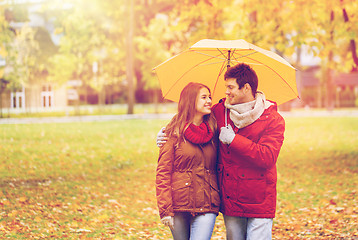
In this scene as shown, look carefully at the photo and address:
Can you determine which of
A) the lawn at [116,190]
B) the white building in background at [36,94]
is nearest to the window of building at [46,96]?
the white building in background at [36,94]

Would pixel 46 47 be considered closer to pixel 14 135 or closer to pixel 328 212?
pixel 14 135

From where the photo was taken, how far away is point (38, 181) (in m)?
10.9

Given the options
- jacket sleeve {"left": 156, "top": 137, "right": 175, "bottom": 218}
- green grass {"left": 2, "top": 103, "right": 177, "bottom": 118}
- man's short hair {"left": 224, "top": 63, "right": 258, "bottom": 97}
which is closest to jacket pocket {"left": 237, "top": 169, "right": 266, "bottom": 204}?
jacket sleeve {"left": 156, "top": 137, "right": 175, "bottom": 218}

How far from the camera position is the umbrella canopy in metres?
4.62

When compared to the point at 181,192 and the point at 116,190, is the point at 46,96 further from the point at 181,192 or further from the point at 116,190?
the point at 181,192

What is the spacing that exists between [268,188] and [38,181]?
7994 millimetres

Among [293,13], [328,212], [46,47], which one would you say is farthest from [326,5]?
[46,47]

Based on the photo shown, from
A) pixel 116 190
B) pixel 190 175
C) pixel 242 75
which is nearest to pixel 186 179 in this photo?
pixel 190 175

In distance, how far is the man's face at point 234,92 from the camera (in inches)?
157

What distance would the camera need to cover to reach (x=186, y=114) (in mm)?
4086

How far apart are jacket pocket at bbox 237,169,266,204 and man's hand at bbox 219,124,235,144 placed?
292 mm

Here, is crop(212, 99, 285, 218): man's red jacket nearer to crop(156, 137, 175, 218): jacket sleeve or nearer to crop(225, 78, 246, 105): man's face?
crop(225, 78, 246, 105): man's face

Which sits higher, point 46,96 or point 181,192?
point 46,96

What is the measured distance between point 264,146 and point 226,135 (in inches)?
12.4
